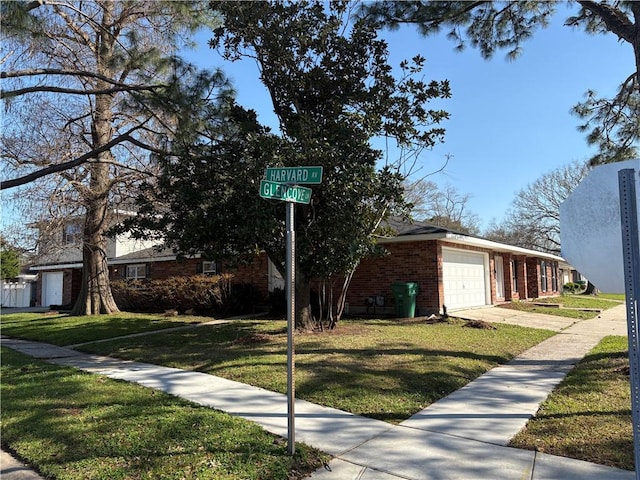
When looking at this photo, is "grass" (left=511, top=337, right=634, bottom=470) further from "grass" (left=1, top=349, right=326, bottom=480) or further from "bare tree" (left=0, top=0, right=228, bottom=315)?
"bare tree" (left=0, top=0, right=228, bottom=315)

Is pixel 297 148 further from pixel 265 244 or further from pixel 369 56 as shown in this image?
pixel 369 56

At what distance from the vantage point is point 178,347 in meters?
10.4

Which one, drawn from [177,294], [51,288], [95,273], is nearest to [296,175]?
[177,294]

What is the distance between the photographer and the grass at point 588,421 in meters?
4.29

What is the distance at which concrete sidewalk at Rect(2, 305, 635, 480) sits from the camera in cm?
392

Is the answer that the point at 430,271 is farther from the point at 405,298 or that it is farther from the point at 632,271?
the point at 632,271

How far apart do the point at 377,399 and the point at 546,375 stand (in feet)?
10.7

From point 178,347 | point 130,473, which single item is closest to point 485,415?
point 130,473

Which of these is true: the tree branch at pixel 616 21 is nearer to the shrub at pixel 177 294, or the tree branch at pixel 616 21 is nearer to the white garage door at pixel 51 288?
the shrub at pixel 177 294

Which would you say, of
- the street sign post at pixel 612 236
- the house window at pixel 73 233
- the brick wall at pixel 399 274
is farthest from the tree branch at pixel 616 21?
the house window at pixel 73 233

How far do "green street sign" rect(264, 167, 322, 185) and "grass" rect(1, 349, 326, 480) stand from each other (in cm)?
259

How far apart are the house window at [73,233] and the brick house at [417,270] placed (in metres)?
0.13

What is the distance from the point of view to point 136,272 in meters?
25.3

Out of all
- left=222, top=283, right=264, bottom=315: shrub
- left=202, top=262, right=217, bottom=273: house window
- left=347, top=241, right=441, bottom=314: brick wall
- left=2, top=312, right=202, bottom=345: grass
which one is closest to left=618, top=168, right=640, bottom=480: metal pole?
left=347, top=241, right=441, bottom=314: brick wall
